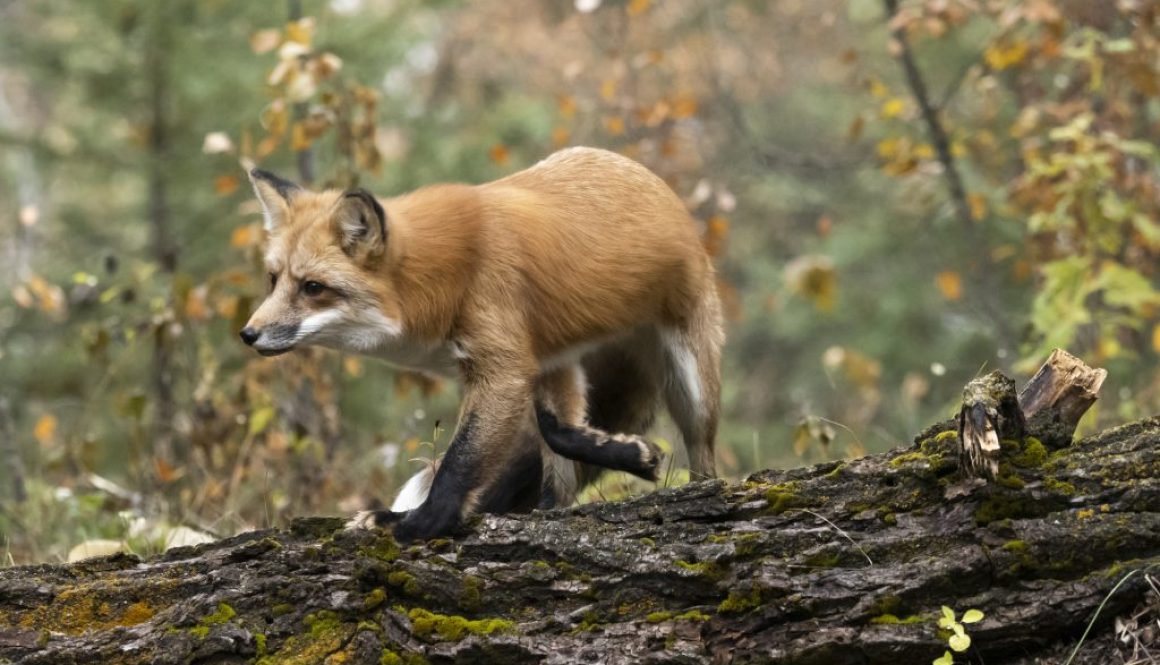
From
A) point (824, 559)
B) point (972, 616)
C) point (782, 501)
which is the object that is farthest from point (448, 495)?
point (972, 616)

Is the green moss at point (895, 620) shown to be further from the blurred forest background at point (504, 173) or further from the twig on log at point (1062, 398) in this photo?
the blurred forest background at point (504, 173)

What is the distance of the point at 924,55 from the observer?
691 inches

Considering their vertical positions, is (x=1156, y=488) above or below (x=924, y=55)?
below

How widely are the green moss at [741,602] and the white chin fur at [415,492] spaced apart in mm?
2017

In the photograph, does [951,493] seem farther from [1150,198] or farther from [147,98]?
[147,98]

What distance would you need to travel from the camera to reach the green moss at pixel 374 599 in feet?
13.4

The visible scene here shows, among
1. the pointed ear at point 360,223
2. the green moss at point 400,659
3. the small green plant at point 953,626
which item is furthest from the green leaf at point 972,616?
the pointed ear at point 360,223

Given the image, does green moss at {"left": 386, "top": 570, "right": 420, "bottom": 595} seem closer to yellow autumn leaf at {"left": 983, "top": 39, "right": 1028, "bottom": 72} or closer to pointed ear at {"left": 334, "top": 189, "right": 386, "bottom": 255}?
pointed ear at {"left": 334, "top": 189, "right": 386, "bottom": 255}

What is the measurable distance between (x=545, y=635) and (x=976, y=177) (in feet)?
46.2

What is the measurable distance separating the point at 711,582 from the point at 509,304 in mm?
1903

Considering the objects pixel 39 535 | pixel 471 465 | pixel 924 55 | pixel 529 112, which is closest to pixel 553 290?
pixel 471 465

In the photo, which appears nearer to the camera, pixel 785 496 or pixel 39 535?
pixel 785 496

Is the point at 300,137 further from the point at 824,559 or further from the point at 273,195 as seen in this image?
the point at 824,559

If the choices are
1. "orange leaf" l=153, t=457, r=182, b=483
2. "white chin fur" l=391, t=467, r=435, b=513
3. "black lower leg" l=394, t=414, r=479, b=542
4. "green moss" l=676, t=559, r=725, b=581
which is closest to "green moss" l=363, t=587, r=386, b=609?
"black lower leg" l=394, t=414, r=479, b=542
